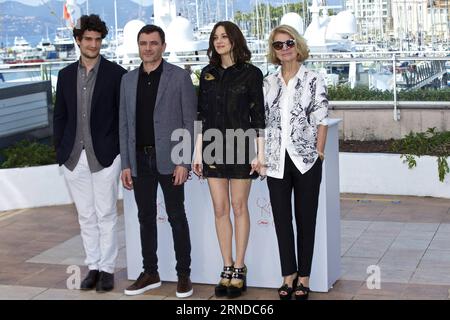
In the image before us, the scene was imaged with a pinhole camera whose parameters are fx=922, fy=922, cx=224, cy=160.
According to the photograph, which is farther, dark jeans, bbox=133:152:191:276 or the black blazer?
the black blazer

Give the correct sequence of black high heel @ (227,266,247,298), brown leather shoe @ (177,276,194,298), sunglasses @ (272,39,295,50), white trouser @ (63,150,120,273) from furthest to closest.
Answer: white trouser @ (63,150,120,273), brown leather shoe @ (177,276,194,298), black high heel @ (227,266,247,298), sunglasses @ (272,39,295,50)

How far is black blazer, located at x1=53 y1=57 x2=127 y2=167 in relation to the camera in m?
6.30

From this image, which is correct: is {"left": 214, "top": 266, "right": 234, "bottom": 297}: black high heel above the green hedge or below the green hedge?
below

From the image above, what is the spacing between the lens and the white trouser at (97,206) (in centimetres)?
637

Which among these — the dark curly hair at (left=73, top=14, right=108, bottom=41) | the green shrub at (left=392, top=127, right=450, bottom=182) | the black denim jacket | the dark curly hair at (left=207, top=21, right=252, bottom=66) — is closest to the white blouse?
the black denim jacket

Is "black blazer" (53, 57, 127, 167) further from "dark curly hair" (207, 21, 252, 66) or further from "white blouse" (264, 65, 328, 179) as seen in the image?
"white blouse" (264, 65, 328, 179)

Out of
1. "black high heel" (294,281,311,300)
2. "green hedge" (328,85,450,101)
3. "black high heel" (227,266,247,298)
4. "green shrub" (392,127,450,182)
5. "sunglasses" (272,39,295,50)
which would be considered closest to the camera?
"sunglasses" (272,39,295,50)

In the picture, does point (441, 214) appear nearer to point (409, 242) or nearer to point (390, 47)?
point (409, 242)

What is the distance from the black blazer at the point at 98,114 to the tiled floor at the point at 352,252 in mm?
1013

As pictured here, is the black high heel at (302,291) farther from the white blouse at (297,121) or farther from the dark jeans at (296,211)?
the white blouse at (297,121)

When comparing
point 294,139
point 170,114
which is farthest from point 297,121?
point 170,114

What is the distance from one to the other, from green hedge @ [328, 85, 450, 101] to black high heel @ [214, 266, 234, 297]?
5844mm

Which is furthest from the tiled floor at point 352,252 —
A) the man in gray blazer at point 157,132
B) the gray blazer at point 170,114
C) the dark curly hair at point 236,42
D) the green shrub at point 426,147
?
the dark curly hair at point 236,42

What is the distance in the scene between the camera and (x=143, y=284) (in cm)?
639
